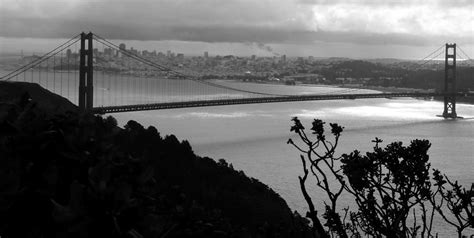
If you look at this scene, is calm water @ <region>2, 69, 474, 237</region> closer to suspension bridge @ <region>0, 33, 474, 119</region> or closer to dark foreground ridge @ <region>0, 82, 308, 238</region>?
suspension bridge @ <region>0, 33, 474, 119</region>

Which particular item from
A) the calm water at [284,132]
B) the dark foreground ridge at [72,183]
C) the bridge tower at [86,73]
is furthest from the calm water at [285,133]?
the dark foreground ridge at [72,183]

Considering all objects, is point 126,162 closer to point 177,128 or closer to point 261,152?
point 261,152

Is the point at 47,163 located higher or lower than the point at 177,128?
higher

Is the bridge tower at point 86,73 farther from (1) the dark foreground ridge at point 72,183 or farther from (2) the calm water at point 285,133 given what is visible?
(1) the dark foreground ridge at point 72,183

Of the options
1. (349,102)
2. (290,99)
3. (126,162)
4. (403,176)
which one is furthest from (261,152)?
(349,102)

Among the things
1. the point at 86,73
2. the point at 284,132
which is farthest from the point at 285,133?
the point at 86,73
